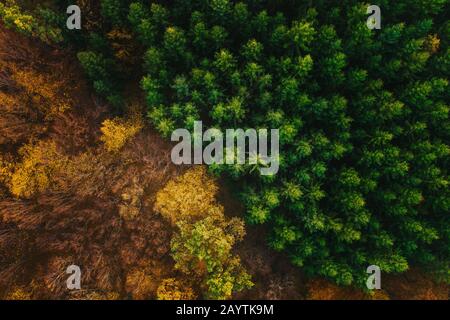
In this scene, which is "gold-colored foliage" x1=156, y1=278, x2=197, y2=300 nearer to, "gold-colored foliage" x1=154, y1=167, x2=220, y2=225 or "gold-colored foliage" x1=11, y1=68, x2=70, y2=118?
"gold-colored foliage" x1=154, y1=167, x2=220, y2=225

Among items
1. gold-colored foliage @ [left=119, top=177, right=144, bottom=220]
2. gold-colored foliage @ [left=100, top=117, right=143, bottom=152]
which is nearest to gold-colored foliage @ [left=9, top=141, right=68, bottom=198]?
gold-colored foliage @ [left=100, top=117, right=143, bottom=152]

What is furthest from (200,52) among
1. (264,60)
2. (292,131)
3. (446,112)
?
(446,112)

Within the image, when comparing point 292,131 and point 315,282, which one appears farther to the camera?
point 315,282

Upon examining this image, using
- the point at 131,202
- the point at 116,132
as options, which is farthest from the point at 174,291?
the point at 116,132

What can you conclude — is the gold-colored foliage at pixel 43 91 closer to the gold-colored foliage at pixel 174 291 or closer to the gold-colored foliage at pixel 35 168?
the gold-colored foliage at pixel 35 168

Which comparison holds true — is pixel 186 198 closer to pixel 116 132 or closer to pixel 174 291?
pixel 174 291

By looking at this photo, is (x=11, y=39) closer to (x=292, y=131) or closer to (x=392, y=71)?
(x=292, y=131)

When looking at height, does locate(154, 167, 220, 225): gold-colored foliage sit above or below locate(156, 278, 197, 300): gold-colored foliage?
above
